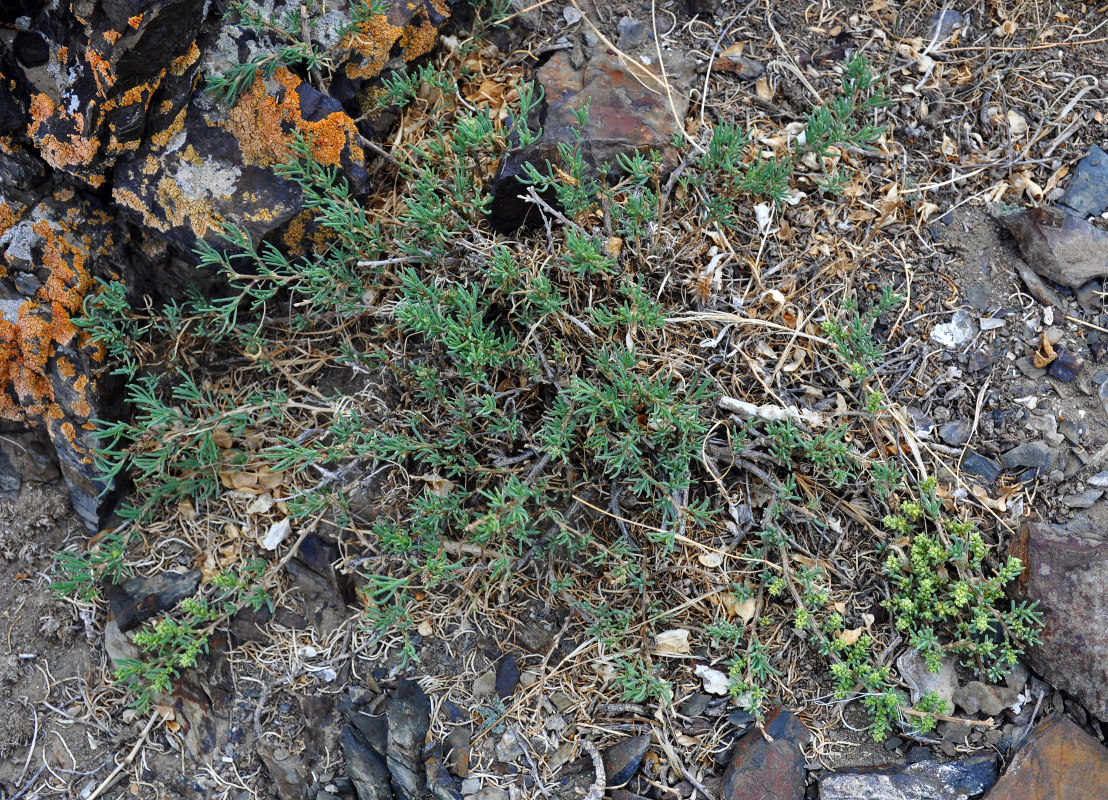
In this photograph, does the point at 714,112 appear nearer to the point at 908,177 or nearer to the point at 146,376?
the point at 908,177

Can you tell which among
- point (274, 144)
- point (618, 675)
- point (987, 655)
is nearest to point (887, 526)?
point (987, 655)

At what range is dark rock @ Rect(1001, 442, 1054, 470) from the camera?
3.02 meters

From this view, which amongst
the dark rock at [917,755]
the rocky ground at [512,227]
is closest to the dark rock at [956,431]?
the rocky ground at [512,227]

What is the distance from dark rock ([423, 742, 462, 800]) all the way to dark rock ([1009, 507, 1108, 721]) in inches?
87.3

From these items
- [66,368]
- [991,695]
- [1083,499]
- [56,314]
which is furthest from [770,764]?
[56,314]

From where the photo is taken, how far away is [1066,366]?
3148mm

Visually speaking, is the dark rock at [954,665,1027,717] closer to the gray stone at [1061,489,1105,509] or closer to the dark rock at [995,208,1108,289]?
the gray stone at [1061,489,1105,509]

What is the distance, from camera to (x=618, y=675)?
9.18 feet

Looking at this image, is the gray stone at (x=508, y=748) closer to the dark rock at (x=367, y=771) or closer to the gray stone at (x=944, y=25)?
the dark rock at (x=367, y=771)

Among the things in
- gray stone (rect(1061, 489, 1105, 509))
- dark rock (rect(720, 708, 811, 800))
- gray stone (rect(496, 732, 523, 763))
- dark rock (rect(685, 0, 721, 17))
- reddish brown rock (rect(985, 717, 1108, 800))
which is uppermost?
dark rock (rect(685, 0, 721, 17))

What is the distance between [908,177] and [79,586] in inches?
163

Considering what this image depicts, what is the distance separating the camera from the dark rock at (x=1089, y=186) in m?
3.32

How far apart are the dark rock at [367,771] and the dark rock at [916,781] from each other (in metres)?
1.66

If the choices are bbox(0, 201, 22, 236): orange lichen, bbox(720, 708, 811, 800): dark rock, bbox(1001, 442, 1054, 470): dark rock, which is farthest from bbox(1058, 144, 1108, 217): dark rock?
bbox(0, 201, 22, 236): orange lichen
